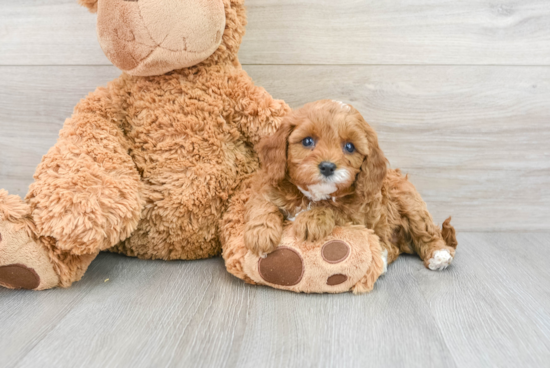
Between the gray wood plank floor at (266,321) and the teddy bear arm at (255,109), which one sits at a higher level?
the teddy bear arm at (255,109)

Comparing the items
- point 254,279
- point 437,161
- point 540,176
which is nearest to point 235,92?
point 254,279

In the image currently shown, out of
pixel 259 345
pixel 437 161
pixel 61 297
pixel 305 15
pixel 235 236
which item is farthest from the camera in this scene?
pixel 437 161

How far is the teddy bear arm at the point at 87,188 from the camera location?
3.60ft

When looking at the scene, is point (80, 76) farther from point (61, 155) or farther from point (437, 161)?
point (437, 161)

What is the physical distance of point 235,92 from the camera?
52.5 inches

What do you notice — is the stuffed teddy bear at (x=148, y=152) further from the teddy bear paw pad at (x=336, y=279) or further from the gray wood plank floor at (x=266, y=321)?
the teddy bear paw pad at (x=336, y=279)

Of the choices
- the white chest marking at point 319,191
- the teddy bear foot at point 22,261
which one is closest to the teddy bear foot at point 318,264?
the white chest marking at point 319,191

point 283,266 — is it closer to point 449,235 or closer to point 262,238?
point 262,238

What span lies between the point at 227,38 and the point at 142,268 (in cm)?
78

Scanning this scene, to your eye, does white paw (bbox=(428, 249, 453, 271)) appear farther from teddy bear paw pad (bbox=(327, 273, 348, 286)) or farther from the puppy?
teddy bear paw pad (bbox=(327, 273, 348, 286))

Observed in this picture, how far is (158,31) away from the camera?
1.15 m

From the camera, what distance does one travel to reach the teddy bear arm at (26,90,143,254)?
3.60 feet

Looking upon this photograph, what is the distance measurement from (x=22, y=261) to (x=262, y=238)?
0.64 metres

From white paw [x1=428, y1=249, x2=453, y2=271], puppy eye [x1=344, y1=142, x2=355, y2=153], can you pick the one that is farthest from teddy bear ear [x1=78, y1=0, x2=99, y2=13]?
white paw [x1=428, y1=249, x2=453, y2=271]
